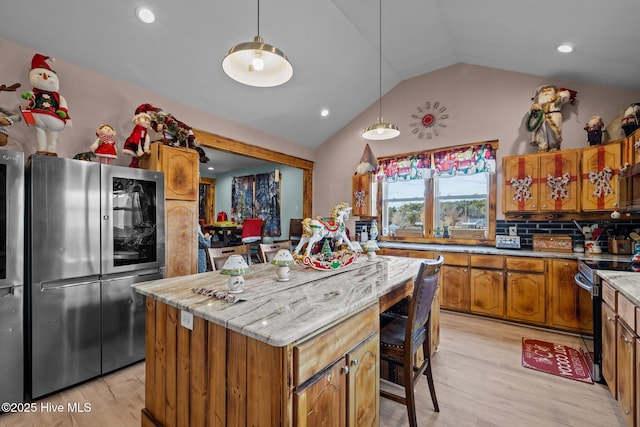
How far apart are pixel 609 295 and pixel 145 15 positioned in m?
4.30

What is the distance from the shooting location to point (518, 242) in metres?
3.71

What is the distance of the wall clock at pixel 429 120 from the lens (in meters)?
4.44

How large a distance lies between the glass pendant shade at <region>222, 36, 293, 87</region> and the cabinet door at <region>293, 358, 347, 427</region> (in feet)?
5.21

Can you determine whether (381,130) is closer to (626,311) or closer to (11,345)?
(626,311)

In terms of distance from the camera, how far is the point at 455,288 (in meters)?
3.77

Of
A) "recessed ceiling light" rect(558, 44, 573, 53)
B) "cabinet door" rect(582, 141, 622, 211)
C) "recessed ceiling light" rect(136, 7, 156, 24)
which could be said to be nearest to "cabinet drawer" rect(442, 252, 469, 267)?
"cabinet door" rect(582, 141, 622, 211)

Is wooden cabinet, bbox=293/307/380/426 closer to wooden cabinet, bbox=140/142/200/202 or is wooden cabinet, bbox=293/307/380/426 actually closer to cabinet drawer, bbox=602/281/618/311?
cabinet drawer, bbox=602/281/618/311

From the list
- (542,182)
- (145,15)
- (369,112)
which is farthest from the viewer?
(369,112)

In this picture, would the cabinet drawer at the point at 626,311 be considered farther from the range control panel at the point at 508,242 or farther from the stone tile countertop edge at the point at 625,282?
the range control panel at the point at 508,242

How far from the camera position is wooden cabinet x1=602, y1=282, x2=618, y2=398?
1.88m

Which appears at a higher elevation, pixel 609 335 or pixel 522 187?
pixel 522 187

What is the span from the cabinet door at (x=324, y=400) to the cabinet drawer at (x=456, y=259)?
2994 mm

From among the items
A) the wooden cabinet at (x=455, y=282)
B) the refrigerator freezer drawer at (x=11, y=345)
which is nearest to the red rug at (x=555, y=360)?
the wooden cabinet at (x=455, y=282)

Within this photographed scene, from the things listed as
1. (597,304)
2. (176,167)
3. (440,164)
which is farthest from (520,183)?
(176,167)
